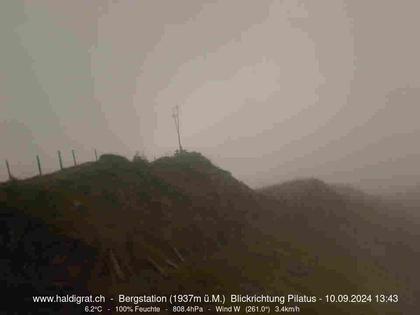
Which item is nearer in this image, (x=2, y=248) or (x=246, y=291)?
(x=2, y=248)

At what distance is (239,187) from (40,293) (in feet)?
101

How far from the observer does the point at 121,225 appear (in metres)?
23.6

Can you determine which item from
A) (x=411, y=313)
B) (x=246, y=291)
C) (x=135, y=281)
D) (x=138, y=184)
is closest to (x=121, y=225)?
(x=135, y=281)

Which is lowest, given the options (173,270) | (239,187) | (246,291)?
(246,291)

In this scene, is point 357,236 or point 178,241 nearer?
point 178,241

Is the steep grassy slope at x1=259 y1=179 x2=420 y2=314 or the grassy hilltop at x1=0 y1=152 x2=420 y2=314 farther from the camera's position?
the steep grassy slope at x1=259 y1=179 x2=420 y2=314

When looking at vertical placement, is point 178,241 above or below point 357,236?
above

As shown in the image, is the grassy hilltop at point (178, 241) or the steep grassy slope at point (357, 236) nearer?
the grassy hilltop at point (178, 241)

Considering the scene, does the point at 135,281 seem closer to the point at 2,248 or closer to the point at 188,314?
the point at 188,314

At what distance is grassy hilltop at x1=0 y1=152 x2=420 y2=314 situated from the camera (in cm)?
1908

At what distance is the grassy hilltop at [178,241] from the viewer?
19078 millimetres

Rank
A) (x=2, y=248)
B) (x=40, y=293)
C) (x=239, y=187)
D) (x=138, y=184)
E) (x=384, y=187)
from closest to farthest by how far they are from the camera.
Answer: (x=40, y=293)
(x=2, y=248)
(x=138, y=184)
(x=239, y=187)
(x=384, y=187)

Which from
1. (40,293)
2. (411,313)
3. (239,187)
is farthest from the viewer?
(239,187)

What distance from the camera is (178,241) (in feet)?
88.9
